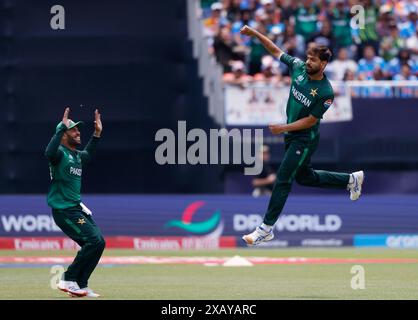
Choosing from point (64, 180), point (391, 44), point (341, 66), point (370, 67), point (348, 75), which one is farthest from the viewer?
point (391, 44)

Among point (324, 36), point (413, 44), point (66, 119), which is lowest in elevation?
point (66, 119)

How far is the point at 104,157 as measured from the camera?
22.4 meters

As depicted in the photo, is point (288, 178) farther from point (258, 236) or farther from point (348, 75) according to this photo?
point (348, 75)

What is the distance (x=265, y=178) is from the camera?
23.3m

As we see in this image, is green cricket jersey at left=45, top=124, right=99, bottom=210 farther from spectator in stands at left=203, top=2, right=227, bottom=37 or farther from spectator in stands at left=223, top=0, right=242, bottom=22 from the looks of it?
spectator in stands at left=223, top=0, right=242, bottom=22

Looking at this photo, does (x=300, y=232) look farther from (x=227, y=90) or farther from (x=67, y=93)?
(x=67, y=93)

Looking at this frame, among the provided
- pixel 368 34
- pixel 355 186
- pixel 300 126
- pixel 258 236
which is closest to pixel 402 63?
pixel 368 34

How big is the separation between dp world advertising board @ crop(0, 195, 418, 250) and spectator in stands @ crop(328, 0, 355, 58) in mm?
3552

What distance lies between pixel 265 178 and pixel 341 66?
287 cm

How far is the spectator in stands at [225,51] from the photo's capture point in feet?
79.2

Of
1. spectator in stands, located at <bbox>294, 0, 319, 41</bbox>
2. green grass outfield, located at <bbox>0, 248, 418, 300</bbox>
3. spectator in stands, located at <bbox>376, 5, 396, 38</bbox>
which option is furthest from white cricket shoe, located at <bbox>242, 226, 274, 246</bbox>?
spectator in stands, located at <bbox>376, 5, 396, 38</bbox>

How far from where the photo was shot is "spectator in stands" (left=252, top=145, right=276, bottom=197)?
906 inches

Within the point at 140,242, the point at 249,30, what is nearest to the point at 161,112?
the point at 140,242

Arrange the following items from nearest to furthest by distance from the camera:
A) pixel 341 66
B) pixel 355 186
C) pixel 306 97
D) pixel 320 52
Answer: pixel 320 52 < pixel 306 97 < pixel 355 186 < pixel 341 66
